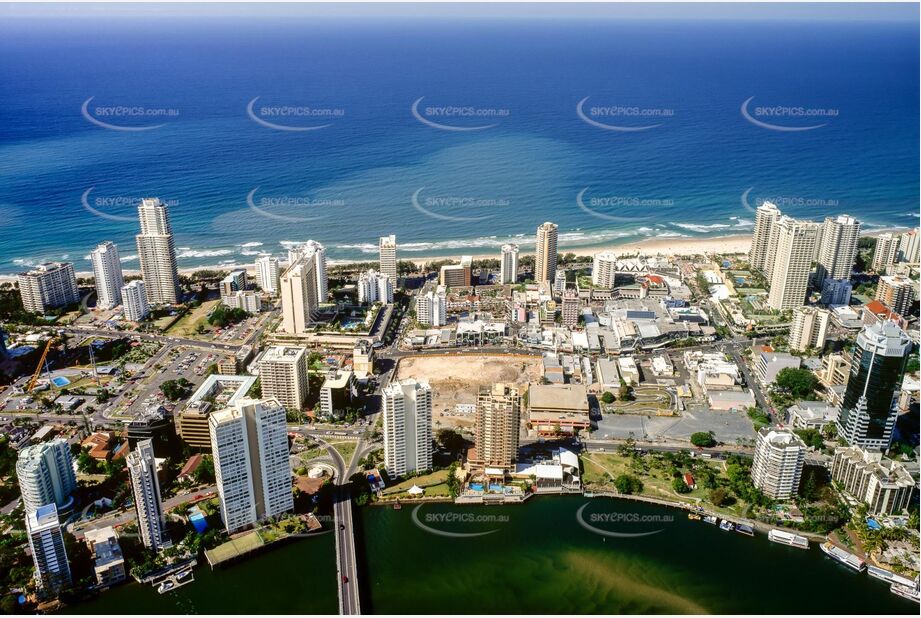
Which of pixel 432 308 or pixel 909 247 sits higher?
pixel 909 247

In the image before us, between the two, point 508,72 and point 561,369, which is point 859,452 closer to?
point 561,369

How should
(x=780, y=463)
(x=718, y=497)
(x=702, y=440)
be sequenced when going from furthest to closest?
(x=702, y=440)
(x=718, y=497)
(x=780, y=463)

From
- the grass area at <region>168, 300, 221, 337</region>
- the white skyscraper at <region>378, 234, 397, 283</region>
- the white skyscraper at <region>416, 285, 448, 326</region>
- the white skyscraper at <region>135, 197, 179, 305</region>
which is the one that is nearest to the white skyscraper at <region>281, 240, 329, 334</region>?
the white skyscraper at <region>378, 234, 397, 283</region>

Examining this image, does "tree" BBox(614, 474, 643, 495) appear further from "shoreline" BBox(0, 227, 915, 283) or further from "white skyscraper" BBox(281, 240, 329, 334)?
"shoreline" BBox(0, 227, 915, 283)

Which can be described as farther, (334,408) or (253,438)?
(334,408)

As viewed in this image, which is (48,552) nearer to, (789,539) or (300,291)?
(300,291)

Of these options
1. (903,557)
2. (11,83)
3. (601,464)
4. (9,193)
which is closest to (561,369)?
(601,464)

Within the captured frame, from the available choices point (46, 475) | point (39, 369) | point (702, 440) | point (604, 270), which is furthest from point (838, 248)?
point (39, 369)

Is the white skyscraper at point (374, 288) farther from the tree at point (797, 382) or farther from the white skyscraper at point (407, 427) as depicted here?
the tree at point (797, 382)
